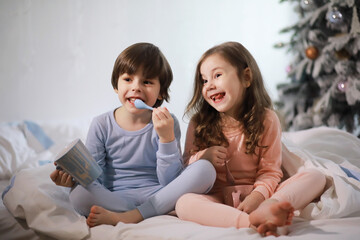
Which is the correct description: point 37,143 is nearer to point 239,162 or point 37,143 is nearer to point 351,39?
point 239,162

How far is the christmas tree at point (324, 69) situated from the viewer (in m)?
2.22

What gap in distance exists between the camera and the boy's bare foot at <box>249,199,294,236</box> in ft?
2.50

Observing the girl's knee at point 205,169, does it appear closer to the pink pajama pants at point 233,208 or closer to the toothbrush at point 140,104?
the pink pajama pants at point 233,208

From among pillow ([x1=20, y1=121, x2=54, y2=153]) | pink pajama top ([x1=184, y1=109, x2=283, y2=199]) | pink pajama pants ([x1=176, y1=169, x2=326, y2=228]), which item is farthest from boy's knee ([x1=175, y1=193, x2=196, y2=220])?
pillow ([x1=20, y1=121, x2=54, y2=153])

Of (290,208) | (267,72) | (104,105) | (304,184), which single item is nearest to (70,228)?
(290,208)

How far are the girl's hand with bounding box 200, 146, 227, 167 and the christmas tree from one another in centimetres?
143

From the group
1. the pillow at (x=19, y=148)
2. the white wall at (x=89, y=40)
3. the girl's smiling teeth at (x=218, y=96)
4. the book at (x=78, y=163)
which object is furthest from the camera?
the white wall at (x=89, y=40)

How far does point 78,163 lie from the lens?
89 cm

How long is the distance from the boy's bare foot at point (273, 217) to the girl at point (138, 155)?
247 mm

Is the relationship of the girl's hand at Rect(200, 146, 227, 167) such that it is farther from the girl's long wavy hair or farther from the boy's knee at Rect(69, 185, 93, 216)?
the boy's knee at Rect(69, 185, 93, 216)

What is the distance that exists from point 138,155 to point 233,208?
0.38 metres

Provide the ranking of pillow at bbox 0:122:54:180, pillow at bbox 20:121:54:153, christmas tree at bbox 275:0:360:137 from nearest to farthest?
1. pillow at bbox 0:122:54:180
2. pillow at bbox 20:121:54:153
3. christmas tree at bbox 275:0:360:137

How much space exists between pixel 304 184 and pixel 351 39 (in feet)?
5.09

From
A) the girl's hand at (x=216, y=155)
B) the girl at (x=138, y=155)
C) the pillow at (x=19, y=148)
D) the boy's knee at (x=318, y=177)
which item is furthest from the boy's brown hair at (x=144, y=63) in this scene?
the pillow at (x=19, y=148)
